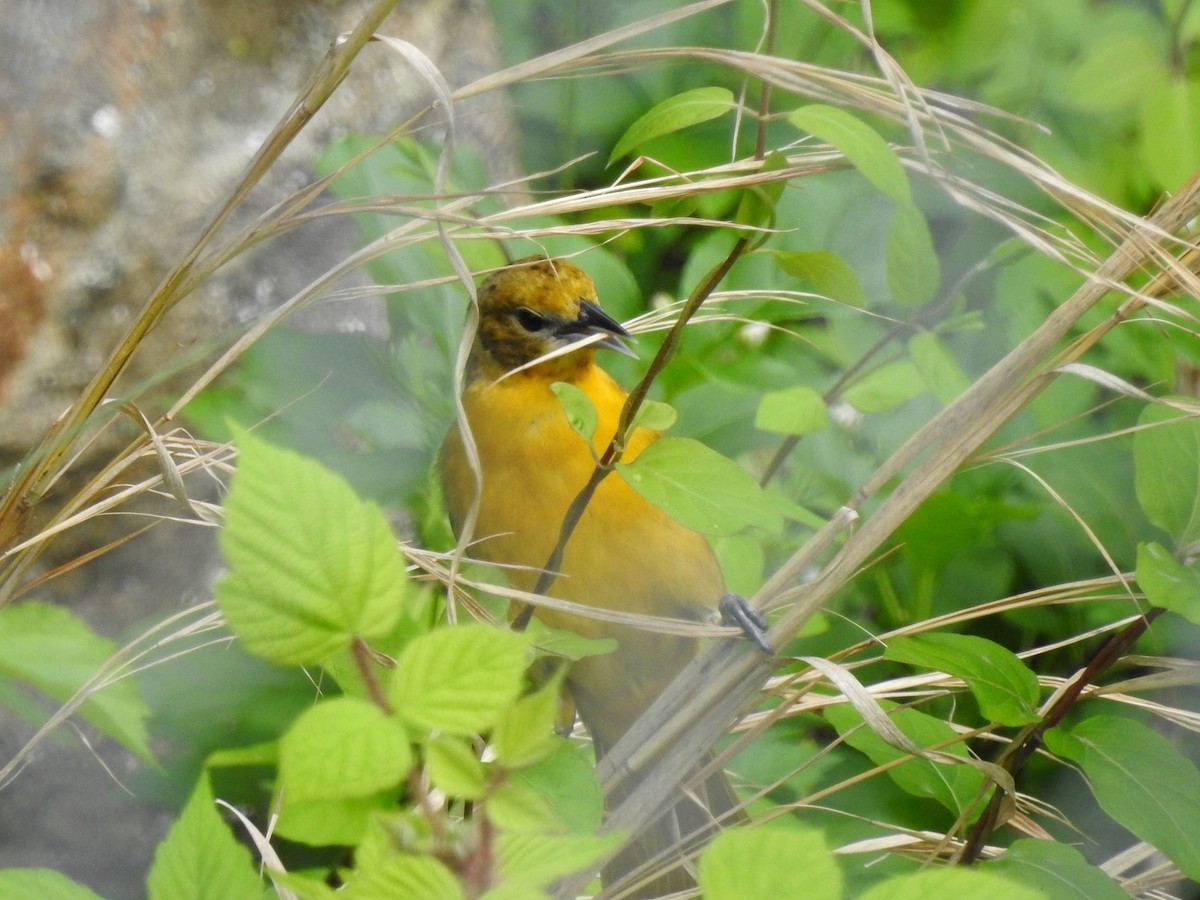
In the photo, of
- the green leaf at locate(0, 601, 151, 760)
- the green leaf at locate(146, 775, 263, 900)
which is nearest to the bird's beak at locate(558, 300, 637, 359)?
the green leaf at locate(0, 601, 151, 760)

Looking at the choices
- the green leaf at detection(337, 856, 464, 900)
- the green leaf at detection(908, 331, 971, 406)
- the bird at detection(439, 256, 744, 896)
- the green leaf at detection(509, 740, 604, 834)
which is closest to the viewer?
the green leaf at detection(337, 856, 464, 900)

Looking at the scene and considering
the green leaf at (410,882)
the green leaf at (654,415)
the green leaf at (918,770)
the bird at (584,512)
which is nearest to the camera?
the green leaf at (410,882)

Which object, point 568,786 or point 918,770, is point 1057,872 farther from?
point 568,786

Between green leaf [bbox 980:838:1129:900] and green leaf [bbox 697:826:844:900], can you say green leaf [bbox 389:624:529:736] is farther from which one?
green leaf [bbox 980:838:1129:900]

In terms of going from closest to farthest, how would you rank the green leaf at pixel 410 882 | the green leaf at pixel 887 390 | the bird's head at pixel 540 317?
the green leaf at pixel 410 882
the green leaf at pixel 887 390
the bird's head at pixel 540 317

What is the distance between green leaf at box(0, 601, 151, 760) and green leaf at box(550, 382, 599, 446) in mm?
327

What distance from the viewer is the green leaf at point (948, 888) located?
0.47 metres

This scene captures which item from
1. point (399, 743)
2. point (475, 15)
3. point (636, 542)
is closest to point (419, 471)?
point (636, 542)

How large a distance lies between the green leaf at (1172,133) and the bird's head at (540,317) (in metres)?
0.69

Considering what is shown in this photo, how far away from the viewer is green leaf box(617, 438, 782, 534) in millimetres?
724

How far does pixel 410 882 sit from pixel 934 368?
0.93 metres

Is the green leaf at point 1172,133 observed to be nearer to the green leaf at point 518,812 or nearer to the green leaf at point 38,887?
the green leaf at point 518,812

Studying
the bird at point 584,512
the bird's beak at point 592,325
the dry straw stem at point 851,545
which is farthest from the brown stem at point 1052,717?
the bird's beak at point 592,325

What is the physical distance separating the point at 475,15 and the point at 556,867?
7.72ft
